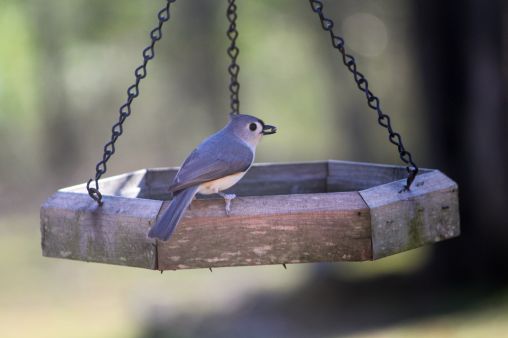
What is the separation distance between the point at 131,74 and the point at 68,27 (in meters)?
1.98

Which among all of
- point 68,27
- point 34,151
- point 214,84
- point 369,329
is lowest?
point 369,329

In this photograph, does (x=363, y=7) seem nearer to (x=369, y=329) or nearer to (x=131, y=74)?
(x=131, y=74)

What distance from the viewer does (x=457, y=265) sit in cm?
945

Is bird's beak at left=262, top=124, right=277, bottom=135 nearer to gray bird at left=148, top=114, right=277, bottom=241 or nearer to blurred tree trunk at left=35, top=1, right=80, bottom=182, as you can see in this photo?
gray bird at left=148, top=114, right=277, bottom=241

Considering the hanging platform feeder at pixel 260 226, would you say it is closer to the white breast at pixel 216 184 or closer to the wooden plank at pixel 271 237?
the wooden plank at pixel 271 237

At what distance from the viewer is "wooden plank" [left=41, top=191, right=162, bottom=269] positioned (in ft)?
10.8

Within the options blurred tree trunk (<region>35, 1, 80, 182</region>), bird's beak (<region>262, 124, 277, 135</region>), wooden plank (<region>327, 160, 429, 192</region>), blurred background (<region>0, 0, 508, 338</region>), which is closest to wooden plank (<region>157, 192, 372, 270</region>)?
bird's beak (<region>262, 124, 277, 135</region>)

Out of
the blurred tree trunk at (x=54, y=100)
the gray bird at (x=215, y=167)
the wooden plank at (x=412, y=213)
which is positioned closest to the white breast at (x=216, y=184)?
the gray bird at (x=215, y=167)

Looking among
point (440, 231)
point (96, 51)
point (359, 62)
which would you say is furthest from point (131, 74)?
point (440, 231)

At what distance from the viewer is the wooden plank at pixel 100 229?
330 centimetres

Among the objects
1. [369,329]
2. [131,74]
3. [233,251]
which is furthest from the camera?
[131,74]

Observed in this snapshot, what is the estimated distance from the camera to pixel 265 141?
66.9 ft

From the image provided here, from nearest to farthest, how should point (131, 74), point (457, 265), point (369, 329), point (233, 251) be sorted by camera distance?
1. point (233, 251)
2. point (369, 329)
3. point (457, 265)
4. point (131, 74)

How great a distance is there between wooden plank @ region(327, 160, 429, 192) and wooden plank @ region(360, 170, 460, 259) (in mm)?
639
